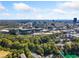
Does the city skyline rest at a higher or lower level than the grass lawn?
higher

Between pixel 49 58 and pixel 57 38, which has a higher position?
pixel 57 38

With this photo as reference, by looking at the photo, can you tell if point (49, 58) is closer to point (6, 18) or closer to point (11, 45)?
point (11, 45)

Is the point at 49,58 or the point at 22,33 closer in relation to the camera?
the point at 49,58

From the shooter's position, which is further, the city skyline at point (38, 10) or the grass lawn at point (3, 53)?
the city skyline at point (38, 10)

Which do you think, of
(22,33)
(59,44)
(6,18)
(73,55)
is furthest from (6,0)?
(73,55)

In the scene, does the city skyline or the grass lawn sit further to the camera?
the city skyline

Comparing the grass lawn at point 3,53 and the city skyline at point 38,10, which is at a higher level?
the city skyline at point 38,10

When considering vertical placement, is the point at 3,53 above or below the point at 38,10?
below

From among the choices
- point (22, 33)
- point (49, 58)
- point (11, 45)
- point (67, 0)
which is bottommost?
point (49, 58)
